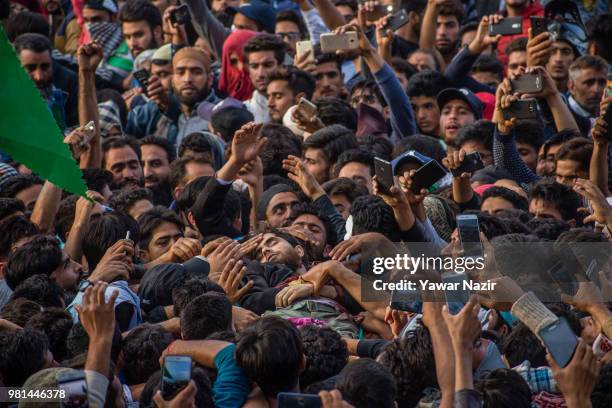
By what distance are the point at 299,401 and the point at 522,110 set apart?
493cm

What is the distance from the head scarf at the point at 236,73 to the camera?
1252 centimetres

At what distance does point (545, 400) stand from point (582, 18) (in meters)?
7.49

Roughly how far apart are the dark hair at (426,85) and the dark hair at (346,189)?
6.80 ft

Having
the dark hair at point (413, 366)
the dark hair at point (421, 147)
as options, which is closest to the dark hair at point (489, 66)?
the dark hair at point (421, 147)

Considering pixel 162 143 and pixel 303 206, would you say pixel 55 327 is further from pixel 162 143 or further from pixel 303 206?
pixel 162 143

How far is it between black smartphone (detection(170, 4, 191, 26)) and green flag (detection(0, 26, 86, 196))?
20.4 ft

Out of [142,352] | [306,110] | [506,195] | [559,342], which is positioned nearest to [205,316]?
[142,352]

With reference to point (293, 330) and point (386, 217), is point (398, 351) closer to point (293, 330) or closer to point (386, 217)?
point (293, 330)

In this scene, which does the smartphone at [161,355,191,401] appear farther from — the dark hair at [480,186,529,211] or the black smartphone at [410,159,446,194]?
Answer: the dark hair at [480,186,529,211]

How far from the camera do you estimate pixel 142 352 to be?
6.71m

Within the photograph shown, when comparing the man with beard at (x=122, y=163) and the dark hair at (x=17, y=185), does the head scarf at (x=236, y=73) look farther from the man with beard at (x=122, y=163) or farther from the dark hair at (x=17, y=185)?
the dark hair at (x=17, y=185)

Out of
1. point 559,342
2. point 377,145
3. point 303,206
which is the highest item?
point 559,342

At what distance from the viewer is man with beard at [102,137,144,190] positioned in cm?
1070

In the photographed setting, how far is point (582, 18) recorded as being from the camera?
13.1 metres
